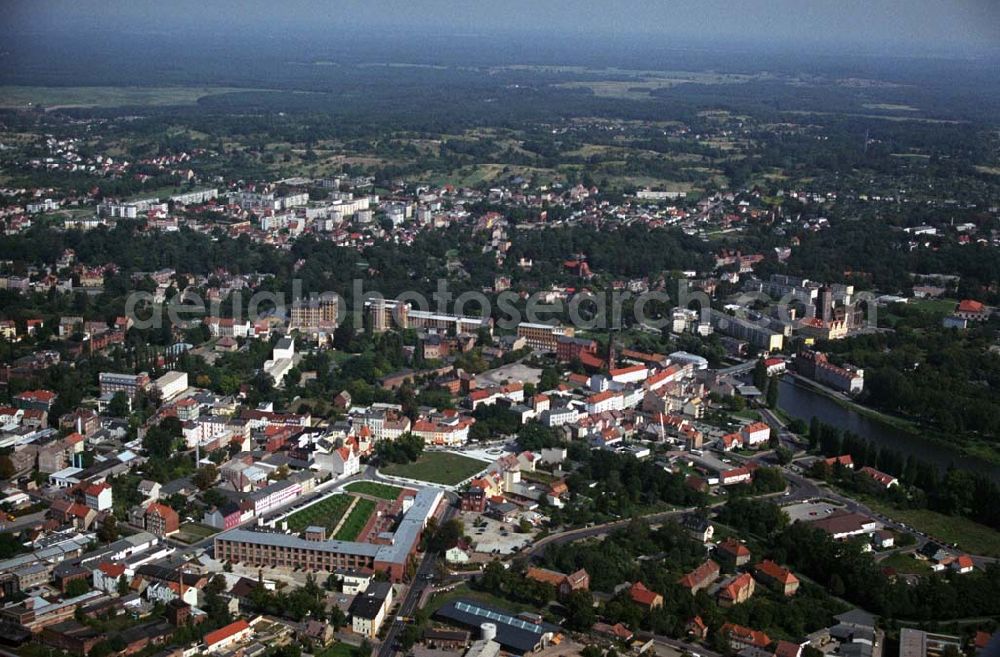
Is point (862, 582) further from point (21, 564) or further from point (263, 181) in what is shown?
point (263, 181)

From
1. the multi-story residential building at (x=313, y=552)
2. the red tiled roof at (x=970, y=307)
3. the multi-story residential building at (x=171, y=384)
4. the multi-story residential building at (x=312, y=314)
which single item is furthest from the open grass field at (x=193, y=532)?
the red tiled roof at (x=970, y=307)

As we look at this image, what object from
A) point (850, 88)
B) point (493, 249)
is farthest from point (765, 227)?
point (850, 88)

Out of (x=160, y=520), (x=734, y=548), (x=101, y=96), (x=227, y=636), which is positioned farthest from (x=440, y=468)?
(x=101, y=96)

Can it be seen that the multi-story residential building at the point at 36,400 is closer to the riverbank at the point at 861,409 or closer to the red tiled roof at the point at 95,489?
the red tiled roof at the point at 95,489

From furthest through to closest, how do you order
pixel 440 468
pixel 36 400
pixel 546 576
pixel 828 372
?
pixel 828 372 → pixel 36 400 → pixel 440 468 → pixel 546 576

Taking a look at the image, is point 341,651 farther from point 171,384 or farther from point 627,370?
point 627,370

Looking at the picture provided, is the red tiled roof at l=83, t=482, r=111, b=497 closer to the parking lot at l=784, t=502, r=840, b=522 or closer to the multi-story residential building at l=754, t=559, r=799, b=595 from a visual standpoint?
the multi-story residential building at l=754, t=559, r=799, b=595

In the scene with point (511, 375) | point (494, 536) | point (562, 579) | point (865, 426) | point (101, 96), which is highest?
point (101, 96)
